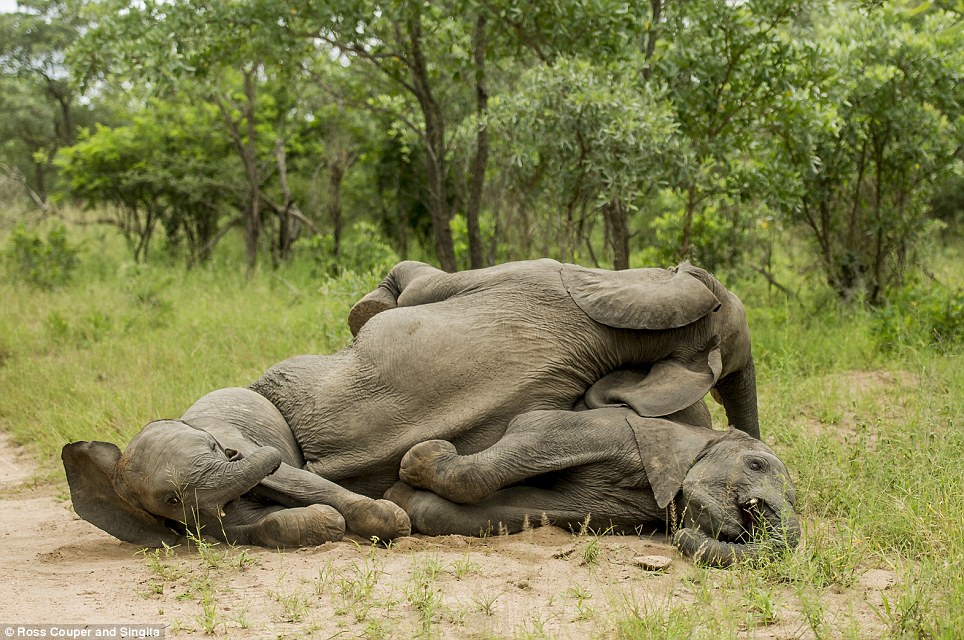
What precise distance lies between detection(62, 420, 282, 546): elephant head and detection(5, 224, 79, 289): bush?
30.2 feet

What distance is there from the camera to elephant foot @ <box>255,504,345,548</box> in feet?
12.1

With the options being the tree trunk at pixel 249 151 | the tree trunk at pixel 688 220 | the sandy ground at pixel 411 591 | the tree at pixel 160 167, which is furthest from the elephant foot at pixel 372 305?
the tree at pixel 160 167

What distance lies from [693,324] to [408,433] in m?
1.23

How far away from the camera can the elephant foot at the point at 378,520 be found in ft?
12.3

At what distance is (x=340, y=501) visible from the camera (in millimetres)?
3809

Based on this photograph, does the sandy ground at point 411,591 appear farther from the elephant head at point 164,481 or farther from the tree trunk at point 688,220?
the tree trunk at point 688,220

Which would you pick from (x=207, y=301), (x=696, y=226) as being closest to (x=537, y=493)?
(x=696, y=226)

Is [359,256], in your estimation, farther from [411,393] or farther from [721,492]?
[721,492]

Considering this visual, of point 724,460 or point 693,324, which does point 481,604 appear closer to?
point 724,460

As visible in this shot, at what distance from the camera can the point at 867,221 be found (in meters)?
9.57

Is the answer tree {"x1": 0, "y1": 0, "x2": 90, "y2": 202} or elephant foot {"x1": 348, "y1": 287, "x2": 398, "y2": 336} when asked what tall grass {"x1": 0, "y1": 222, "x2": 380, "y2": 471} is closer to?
elephant foot {"x1": 348, "y1": 287, "x2": 398, "y2": 336}

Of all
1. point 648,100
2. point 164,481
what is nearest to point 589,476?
point 164,481

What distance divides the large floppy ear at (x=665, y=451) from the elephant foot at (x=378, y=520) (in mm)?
933

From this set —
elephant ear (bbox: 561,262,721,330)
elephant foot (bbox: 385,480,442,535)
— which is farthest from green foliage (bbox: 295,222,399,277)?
elephant foot (bbox: 385,480,442,535)
